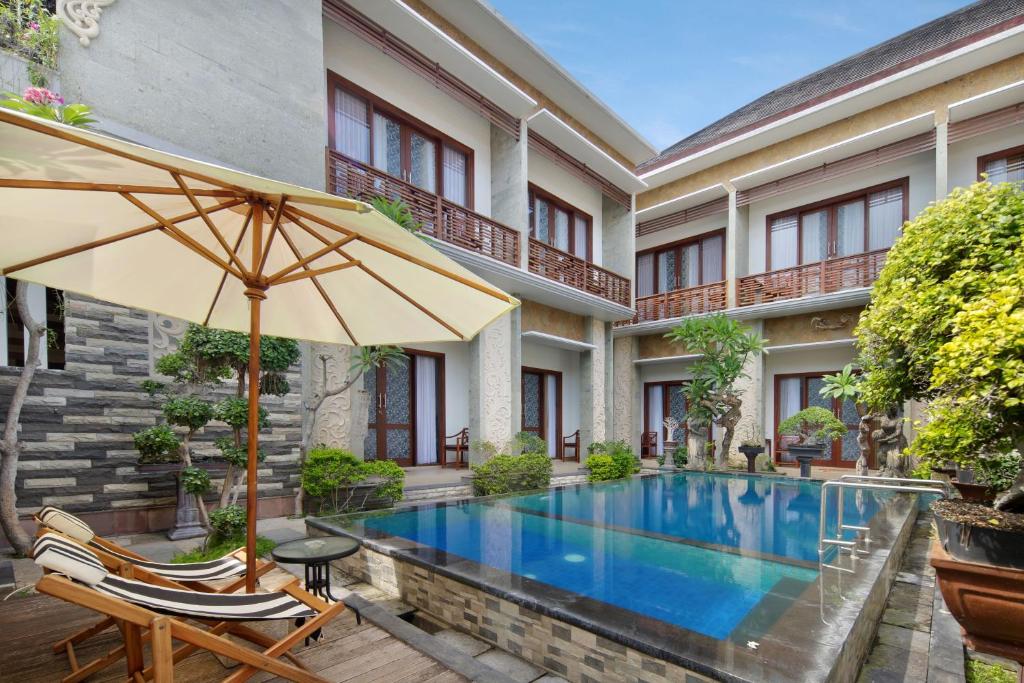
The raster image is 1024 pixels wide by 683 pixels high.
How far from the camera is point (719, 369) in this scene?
11242 mm

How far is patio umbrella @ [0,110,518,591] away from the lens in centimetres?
203

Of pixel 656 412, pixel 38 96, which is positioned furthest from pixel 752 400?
pixel 38 96

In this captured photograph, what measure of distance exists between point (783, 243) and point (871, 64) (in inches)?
211

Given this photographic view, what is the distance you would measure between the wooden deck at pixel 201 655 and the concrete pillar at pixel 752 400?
12.3m

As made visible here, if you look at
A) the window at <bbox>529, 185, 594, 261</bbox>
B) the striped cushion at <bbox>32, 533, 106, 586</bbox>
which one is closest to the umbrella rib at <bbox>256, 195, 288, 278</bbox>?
the striped cushion at <bbox>32, 533, 106, 586</bbox>

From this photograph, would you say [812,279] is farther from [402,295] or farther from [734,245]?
[402,295]

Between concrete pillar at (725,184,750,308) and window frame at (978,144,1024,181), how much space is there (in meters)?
4.96

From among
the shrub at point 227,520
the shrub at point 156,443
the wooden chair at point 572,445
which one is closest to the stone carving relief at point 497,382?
the wooden chair at point 572,445

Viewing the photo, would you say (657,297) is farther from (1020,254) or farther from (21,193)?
(21,193)

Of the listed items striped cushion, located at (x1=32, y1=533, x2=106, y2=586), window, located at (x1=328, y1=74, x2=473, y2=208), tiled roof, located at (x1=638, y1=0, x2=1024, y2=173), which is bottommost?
striped cushion, located at (x1=32, y1=533, x2=106, y2=586)

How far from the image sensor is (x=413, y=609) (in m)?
4.05

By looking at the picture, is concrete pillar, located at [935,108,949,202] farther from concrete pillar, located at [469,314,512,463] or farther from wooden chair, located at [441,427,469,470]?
wooden chair, located at [441,427,469,470]

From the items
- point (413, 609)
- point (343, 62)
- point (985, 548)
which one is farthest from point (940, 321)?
point (343, 62)

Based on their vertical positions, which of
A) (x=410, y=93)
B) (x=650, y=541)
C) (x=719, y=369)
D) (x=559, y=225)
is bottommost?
(x=650, y=541)
